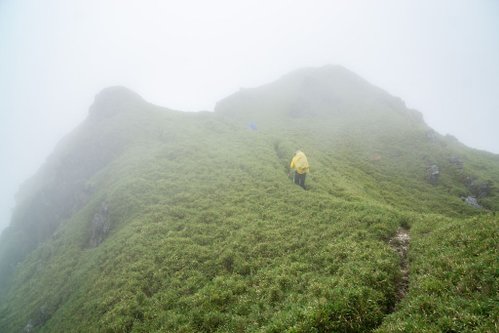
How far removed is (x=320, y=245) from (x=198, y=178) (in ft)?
68.6

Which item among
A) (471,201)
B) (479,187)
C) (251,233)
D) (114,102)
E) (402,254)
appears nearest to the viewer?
(402,254)

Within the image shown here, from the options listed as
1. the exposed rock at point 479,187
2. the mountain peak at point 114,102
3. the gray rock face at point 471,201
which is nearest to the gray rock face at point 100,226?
the mountain peak at point 114,102

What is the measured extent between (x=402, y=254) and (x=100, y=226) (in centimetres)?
3194

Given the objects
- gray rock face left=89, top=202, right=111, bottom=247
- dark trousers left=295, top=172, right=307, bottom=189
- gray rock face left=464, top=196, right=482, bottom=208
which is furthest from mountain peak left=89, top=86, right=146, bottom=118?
gray rock face left=464, top=196, right=482, bottom=208

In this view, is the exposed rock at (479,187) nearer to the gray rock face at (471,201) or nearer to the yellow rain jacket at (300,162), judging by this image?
the gray rock face at (471,201)

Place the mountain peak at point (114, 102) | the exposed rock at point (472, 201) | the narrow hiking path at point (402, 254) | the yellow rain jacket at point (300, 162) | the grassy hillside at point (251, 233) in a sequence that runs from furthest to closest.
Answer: the mountain peak at point (114, 102), the exposed rock at point (472, 201), the yellow rain jacket at point (300, 162), the narrow hiking path at point (402, 254), the grassy hillside at point (251, 233)

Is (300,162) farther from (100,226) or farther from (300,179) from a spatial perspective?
(100,226)

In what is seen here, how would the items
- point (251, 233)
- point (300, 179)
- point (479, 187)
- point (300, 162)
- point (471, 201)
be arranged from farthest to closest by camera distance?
point (479, 187)
point (471, 201)
point (300, 179)
point (300, 162)
point (251, 233)

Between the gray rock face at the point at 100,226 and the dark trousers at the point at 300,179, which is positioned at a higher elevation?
the dark trousers at the point at 300,179

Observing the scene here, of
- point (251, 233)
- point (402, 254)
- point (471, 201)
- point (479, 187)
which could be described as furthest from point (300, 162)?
point (479, 187)

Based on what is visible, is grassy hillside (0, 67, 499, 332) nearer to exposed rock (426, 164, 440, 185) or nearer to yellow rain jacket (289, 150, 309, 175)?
exposed rock (426, 164, 440, 185)

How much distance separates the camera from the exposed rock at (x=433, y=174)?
4191cm

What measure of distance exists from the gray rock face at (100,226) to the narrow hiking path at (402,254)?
29.2 metres

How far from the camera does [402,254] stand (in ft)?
56.1
